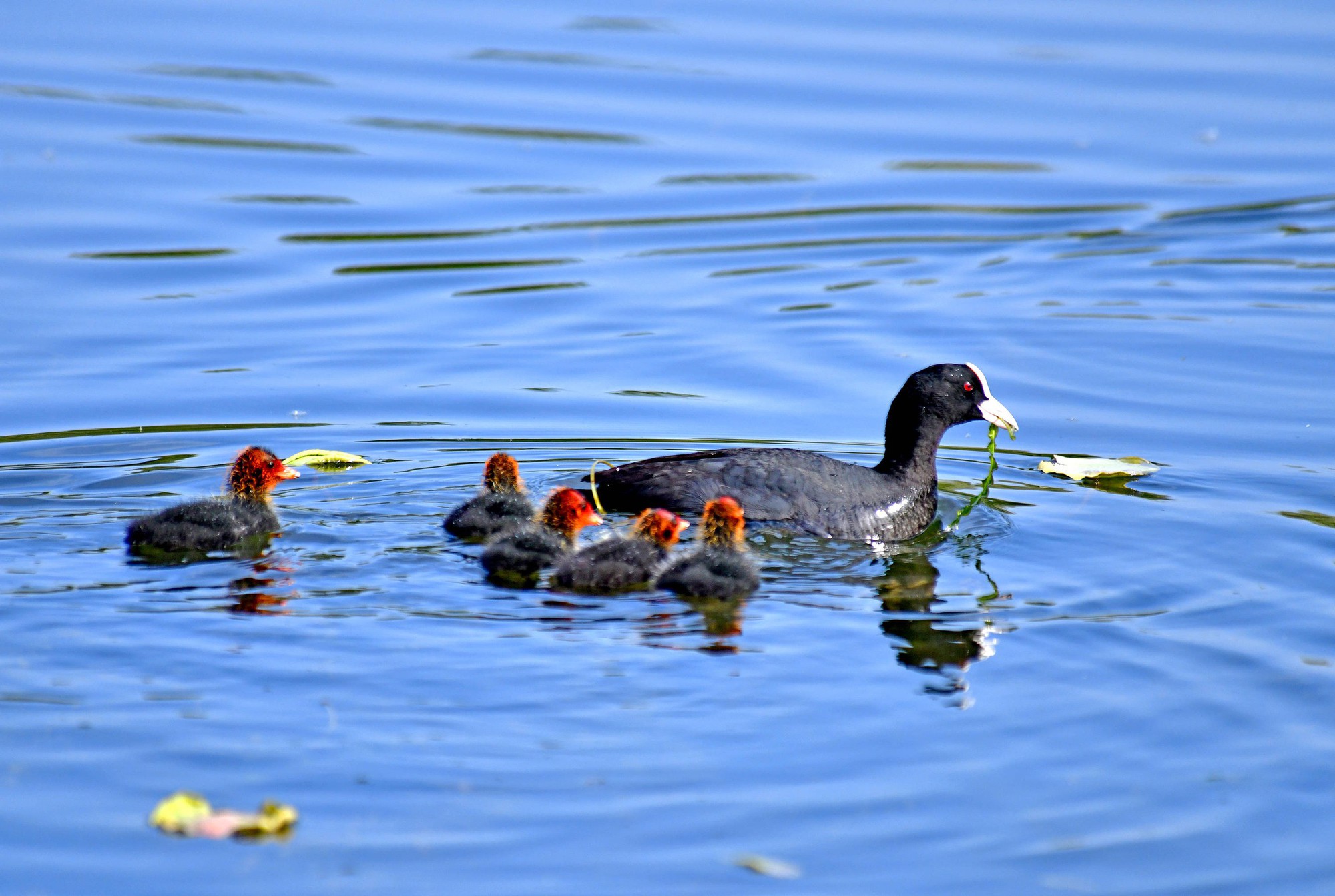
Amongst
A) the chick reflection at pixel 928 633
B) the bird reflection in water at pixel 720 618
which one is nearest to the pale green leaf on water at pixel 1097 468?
the chick reflection at pixel 928 633

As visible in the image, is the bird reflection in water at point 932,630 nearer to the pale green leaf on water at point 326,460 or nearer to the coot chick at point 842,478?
the coot chick at point 842,478

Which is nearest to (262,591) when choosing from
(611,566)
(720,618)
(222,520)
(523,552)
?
(222,520)

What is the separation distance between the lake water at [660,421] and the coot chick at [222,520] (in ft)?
0.74

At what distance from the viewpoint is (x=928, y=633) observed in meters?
7.80

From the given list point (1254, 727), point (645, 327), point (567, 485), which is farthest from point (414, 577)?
point (645, 327)

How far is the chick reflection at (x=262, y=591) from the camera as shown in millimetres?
7641

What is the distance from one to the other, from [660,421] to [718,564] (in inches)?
139

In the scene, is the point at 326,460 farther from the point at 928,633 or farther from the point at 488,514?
the point at 928,633

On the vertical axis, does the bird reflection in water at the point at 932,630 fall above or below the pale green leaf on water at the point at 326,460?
below

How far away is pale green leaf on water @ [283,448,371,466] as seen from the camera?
34.2 ft

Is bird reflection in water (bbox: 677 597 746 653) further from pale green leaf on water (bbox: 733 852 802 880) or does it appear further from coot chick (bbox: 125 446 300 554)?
coot chick (bbox: 125 446 300 554)

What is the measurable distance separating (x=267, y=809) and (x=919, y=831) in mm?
2168

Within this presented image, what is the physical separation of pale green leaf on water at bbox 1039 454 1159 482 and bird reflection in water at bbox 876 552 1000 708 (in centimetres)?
184

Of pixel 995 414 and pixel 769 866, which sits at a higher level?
pixel 995 414
